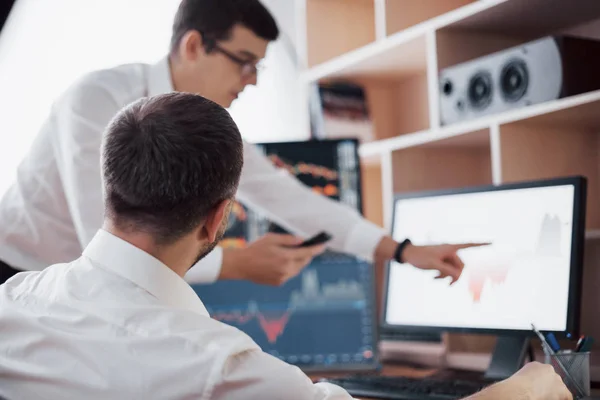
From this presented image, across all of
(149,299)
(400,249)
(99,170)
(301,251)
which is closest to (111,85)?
(99,170)

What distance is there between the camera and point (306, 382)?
0.91 metres

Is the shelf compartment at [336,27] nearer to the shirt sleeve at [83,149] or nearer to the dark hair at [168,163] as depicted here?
the shirt sleeve at [83,149]

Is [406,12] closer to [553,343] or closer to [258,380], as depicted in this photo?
[553,343]

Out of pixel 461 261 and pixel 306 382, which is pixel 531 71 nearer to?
pixel 461 261

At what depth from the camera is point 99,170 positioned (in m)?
1.64

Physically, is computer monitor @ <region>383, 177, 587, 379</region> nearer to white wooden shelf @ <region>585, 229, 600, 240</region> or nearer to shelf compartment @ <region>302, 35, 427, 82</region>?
white wooden shelf @ <region>585, 229, 600, 240</region>

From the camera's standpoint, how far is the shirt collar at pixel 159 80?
6.15 feet

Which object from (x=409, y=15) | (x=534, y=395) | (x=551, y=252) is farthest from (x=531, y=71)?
(x=534, y=395)

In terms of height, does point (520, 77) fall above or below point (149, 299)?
above

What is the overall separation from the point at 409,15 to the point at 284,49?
0.95 meters

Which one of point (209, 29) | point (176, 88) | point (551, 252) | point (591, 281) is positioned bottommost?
point (591, 281)

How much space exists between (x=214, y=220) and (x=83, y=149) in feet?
2.25

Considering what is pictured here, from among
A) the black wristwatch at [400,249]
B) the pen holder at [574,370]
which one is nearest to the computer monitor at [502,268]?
the black wristwatch at [400,249]

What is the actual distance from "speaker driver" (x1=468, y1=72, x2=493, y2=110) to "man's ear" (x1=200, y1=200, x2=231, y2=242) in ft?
3.83
